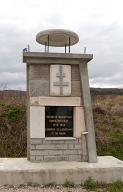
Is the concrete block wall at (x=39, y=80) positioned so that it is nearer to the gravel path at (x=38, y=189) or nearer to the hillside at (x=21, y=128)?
the gravel path at (x=38, y=189)

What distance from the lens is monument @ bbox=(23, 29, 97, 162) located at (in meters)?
7.50

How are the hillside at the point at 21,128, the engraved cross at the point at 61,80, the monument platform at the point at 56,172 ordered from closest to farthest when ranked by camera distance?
1. the monument platform at the point at 56,172
2. the engraved cross at the point at 61,80
3. the hillside at the point at 21,128

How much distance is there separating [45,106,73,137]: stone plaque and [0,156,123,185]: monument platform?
67cm

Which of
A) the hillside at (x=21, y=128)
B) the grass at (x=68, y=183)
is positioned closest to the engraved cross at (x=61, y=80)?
the grass at (x=68, y=183)

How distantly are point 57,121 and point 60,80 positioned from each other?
89 centimetres

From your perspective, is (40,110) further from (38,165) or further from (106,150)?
(106,150)

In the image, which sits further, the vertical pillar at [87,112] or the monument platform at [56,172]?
the vertical pillar at [87,112]

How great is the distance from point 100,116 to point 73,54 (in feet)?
20.7

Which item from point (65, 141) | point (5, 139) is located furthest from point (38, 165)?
point (5, 139)

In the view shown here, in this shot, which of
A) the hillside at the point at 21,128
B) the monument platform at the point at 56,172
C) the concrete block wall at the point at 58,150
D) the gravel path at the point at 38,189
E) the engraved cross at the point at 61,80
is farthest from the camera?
the hillside at the point at 21,128

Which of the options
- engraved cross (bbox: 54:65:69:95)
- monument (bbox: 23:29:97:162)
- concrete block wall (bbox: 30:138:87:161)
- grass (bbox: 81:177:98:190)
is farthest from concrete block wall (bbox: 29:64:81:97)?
grass (bbox: 81:177:98:190)

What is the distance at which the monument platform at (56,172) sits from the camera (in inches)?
266

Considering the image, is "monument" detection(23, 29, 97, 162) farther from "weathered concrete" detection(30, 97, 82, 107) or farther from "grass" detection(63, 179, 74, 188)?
"grass" detection(63, 179, 74, 188)

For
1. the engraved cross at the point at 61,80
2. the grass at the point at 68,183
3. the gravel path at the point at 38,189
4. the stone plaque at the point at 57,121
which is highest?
the engraved cross at the point at 61,80
